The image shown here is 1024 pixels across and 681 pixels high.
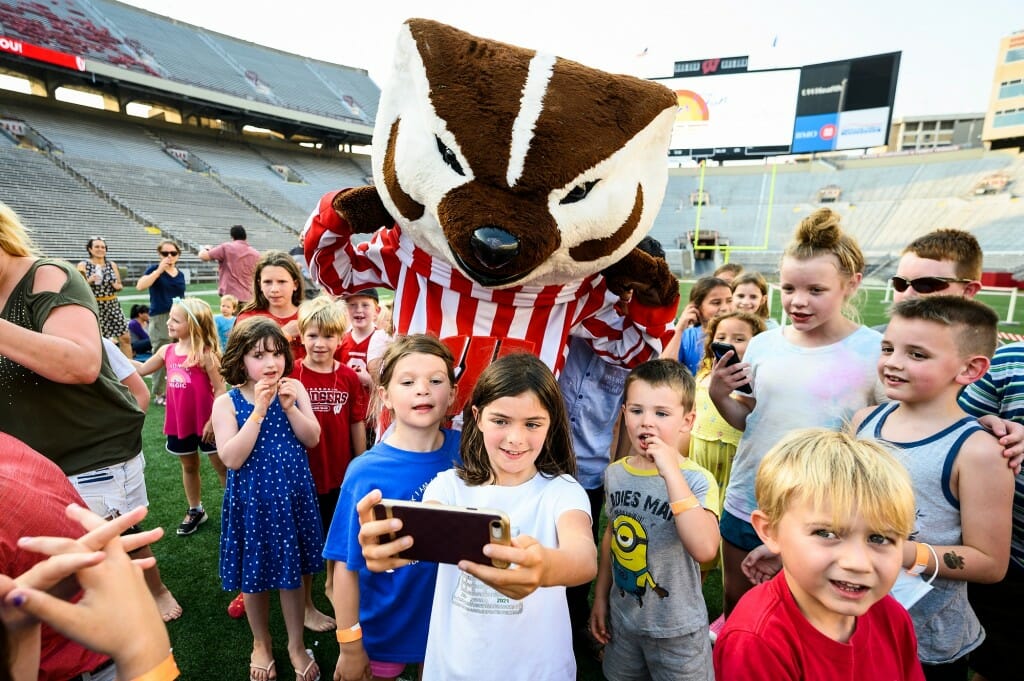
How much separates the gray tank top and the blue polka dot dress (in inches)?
83.7

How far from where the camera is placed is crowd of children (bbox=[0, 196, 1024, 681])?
3.82 feet

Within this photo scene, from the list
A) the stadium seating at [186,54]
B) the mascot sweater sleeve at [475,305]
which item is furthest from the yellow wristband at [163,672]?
the stadium seating at [186,54]

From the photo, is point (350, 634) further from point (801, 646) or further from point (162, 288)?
point (162, 288)

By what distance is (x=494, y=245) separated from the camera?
4.44 ft

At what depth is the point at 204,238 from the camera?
20.9 metres

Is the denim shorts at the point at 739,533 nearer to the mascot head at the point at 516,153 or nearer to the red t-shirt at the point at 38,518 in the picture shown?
the mascot head at the point at 516,153

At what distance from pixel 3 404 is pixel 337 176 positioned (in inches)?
1310

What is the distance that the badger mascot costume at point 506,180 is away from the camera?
4.54 ft

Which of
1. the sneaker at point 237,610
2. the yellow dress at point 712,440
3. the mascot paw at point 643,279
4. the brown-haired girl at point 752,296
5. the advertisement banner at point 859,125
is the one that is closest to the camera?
the mascot paw at point 643,279

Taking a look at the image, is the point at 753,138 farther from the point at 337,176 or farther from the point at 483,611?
the point at 337,176

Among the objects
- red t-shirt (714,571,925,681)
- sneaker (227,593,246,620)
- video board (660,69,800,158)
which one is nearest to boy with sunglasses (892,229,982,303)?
red t-shirt (714,571,925,681)

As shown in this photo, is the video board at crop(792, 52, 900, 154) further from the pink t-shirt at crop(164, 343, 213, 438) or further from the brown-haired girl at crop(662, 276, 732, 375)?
the pink t-shirt at crop(164, 343, 213, 438)

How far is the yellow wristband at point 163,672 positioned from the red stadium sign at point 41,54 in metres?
28.7

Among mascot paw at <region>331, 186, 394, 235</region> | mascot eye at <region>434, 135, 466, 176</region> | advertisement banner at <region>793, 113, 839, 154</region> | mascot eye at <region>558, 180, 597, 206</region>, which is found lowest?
mascot paw at <region>331, 186, 394, 235</region>
